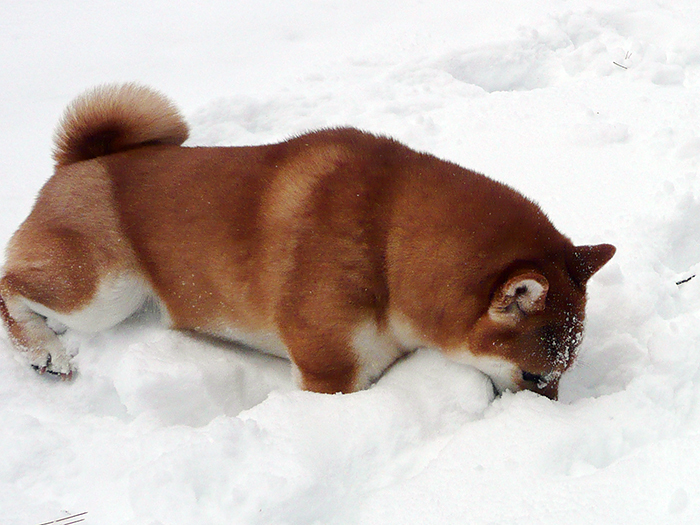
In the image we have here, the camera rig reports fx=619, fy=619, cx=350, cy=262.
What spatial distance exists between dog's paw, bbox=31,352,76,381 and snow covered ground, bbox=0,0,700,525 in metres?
0.06

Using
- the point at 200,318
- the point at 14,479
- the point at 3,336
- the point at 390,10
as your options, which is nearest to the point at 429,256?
the point at 200,318

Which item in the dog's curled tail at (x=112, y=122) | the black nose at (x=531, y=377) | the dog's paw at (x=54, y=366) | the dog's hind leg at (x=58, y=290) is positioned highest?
the dog's curled tail at (x=112, y=122)

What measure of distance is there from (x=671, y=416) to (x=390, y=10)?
5.14 m

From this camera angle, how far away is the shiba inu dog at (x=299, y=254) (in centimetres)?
271

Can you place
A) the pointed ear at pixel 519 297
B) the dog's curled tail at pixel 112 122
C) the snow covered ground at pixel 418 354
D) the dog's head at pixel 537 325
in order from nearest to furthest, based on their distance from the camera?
1. the snow covered ground at pixel 418 354
2. the pointed ear at pixel 519 297
3. the dog's head at pixel 537 325
4. the dog's curled tail at pixel 112 122

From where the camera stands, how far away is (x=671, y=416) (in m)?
2.51

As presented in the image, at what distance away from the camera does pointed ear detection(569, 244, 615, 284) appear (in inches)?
108

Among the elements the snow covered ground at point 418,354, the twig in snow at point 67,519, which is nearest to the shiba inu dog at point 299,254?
the snow covered ground at point 418,354

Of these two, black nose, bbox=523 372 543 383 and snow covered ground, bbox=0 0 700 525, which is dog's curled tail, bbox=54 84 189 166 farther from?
black nose, bbox=523 372 543 383

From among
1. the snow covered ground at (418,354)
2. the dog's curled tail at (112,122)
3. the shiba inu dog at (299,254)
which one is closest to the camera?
the snow covered ground at (418,354)

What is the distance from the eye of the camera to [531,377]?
2824 mm

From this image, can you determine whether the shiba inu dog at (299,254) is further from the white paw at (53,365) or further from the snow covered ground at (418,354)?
the snow covered ground at (418,354)

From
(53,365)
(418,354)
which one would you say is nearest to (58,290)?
(53,365)

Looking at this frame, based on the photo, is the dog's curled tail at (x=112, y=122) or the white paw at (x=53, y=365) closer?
the white paw at (x=53, y=365)
